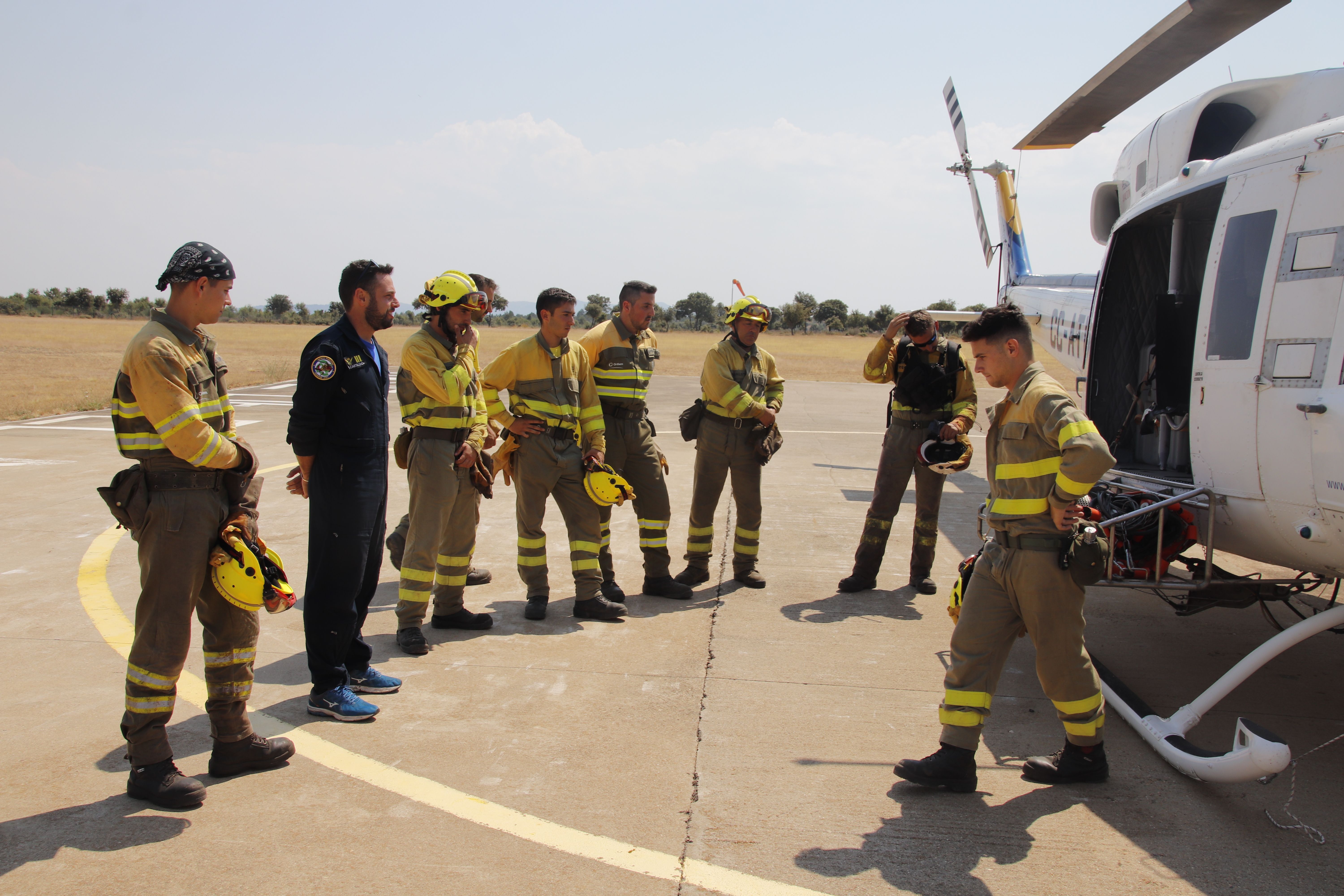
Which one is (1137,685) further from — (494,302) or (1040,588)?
(494,302)

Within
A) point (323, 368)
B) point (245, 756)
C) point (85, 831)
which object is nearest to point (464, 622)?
point (245, 756)

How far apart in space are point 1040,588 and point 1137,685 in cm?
180

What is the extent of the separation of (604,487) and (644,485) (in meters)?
0.63

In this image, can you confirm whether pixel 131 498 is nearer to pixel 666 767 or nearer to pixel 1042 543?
pixel 666 767

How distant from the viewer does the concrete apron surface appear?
286 cm

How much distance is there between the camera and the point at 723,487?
20.8 feet

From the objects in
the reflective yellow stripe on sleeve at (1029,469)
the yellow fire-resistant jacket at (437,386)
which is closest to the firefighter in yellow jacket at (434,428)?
the yellow fire-resistant jacket at (437,386)

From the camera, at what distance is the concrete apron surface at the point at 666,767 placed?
9.38ft

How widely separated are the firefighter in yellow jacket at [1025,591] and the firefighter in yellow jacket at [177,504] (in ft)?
9.05

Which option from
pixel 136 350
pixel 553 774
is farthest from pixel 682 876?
pixel 136 350

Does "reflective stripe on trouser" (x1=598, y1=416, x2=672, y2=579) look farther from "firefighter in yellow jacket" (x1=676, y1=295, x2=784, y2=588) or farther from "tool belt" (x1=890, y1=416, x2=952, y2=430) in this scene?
"tool belt" (x1=890, y1=416, x2=952, y2=430)

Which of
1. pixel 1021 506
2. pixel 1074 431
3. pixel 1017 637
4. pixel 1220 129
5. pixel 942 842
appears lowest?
pixel 942 842

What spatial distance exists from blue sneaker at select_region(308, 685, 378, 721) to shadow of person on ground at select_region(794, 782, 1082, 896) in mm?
2083

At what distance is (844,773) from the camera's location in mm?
3562
